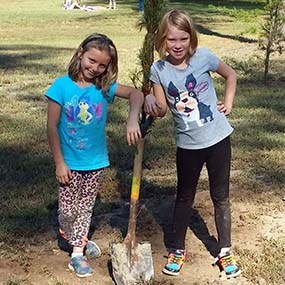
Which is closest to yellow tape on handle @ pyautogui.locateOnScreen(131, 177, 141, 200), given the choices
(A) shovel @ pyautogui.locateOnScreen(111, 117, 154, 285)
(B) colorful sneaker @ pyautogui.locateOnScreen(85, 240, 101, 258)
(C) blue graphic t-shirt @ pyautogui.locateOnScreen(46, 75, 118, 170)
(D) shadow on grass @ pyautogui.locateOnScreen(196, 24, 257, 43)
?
(A) shovel @ pyautogui.locateOnScreen(111, 117, 154, 285)

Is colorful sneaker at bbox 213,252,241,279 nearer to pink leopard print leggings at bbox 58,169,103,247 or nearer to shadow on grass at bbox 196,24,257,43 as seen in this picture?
pink leopard print leggings at bbox 58,169,103,247

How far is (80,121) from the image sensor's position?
12.4ft

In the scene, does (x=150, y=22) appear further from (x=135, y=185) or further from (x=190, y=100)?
(x=135, y=185)

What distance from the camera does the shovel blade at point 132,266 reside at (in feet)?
12.5

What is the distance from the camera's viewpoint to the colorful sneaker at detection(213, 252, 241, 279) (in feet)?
13.1

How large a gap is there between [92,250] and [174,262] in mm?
550

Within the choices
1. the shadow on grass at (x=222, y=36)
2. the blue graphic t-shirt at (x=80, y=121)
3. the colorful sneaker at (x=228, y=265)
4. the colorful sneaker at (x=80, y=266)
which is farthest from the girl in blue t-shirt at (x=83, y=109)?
the shadow on grass at (x=222, y=36)

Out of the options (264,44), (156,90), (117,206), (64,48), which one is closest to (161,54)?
(156,90)

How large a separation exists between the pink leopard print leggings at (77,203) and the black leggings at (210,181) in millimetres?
498

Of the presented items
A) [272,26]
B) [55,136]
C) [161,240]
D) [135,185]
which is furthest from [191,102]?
[272,26]

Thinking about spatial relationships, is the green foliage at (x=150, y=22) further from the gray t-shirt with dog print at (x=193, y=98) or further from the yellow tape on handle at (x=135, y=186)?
the yellow tape on handle at (x=135, y=186)

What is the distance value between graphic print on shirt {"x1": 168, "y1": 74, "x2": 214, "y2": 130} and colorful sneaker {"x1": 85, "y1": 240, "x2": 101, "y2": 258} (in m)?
1.05

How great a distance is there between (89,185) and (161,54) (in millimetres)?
884

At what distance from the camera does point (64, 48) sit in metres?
15.1
